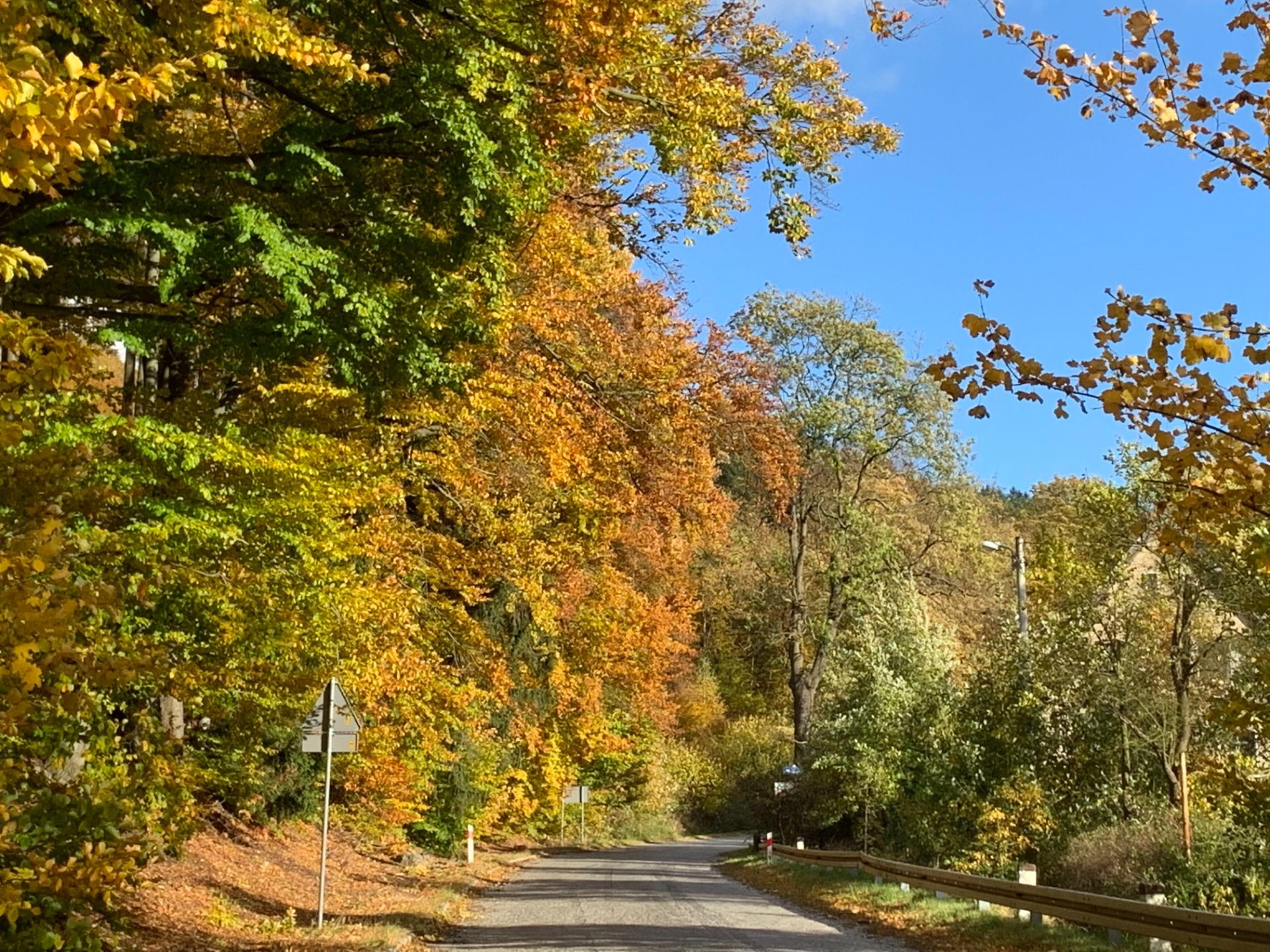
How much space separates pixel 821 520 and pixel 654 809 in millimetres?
25066

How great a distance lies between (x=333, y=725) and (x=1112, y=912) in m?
8.16

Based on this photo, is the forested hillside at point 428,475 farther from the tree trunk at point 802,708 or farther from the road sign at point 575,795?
the road sign at point 575,795

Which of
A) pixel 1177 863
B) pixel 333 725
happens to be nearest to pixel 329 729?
pixel 333 725

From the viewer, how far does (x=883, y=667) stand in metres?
24.3

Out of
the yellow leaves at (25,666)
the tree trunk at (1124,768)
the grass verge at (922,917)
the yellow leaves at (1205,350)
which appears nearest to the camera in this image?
the yellow leaves at (25,666)

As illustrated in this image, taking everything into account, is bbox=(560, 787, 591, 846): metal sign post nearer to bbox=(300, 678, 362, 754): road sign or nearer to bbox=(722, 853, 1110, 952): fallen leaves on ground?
bbox=(722, 853, 1110, 952): fallen leaves on ground

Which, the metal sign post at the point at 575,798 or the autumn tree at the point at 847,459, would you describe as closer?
the autumn tree at the point at 847,459

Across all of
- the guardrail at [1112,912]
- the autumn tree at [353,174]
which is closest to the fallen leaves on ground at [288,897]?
the autumn tree at [353,174]

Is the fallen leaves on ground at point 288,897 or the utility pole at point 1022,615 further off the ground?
the utility pole at point 1022,615

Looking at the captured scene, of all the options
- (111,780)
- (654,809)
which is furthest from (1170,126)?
(654,809)

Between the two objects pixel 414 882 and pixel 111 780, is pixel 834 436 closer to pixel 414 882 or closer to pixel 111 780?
pixel 414 882

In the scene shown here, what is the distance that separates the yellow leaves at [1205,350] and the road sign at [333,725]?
9732 millimetres

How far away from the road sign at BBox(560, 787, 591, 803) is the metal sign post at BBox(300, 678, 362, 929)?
26.5m

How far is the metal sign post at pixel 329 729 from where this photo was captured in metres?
12.2
